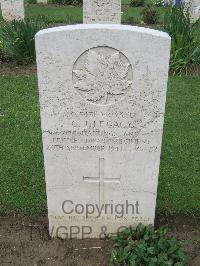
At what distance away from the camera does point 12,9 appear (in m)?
11.9

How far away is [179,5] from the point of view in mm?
Answer: 8508

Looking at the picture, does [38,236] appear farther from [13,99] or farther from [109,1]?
[109,1]

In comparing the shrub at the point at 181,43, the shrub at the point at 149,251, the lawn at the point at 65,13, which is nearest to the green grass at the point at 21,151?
the shrub at the point at 149,251

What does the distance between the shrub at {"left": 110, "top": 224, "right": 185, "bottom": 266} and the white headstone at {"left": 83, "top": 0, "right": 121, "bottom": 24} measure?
7114mm

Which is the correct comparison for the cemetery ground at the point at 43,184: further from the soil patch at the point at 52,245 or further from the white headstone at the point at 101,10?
the white headstone at the point at 101,10

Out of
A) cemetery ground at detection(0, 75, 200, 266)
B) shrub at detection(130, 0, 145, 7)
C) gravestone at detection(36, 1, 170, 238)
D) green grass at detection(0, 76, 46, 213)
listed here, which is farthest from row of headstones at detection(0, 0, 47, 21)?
gravestone at detection(36, 1, 170, 238)

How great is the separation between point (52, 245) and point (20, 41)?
550 cm

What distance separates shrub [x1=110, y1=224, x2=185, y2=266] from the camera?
3.31 m

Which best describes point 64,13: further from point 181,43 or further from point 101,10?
point 181,43

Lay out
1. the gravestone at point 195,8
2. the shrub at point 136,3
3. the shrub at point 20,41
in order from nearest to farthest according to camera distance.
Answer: the shrub at point 20,41 < the gravestone at point 195,8 < the shrub at point 136,3

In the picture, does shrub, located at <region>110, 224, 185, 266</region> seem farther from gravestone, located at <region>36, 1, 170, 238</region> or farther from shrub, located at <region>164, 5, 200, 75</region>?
shrub, located at <region>164, 5, 200, 75</region>

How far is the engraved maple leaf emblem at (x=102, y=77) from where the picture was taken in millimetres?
3051

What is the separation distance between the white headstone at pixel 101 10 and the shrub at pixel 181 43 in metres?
1.72

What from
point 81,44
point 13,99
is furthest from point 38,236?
point 13,99
